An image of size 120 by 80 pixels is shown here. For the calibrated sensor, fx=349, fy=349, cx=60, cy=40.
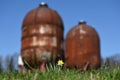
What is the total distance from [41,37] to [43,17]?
1.34 meters

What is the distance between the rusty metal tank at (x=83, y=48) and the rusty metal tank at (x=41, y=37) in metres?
0.89

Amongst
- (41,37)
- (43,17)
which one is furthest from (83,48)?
(43,17)

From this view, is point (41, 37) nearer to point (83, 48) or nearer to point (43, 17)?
point (43, 17)

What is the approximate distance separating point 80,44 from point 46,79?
725 inches

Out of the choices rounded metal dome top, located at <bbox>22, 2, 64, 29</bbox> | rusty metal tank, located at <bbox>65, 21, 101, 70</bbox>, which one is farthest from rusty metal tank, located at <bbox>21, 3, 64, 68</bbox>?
rusty metal tank, located at <bbox>65, 21, 101, 70</bbox>

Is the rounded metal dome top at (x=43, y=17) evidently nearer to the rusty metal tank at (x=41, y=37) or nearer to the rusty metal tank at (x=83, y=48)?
the rusty metal tank at (x=41, y=37)

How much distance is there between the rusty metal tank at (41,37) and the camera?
2100 cm

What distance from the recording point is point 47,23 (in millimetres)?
21578

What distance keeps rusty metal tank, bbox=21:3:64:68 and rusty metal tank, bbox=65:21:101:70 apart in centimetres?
89

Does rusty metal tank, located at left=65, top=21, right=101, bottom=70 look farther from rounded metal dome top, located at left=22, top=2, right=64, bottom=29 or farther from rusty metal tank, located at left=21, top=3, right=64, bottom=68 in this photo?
rounded metal dome top, located at left=22, top=2, right=64, bottom=29

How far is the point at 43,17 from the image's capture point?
21641 millimetres

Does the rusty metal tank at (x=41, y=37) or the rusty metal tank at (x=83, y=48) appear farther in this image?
the rusty metal tank at (x=83, y=48)

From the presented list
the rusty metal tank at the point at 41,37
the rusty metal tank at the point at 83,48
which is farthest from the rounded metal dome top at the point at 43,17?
the rusty metal tank at the point at 83,48

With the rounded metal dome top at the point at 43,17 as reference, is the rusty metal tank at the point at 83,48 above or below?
below
